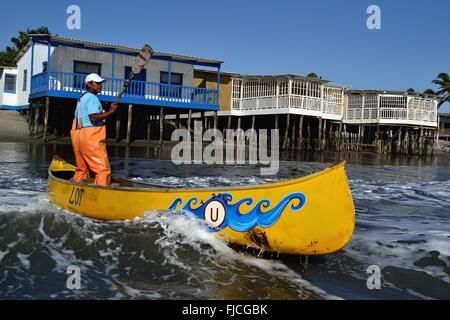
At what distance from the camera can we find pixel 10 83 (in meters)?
28.1

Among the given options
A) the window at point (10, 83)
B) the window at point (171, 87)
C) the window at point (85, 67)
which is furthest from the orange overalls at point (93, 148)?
the window at point (10, 83)

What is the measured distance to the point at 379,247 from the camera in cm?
560

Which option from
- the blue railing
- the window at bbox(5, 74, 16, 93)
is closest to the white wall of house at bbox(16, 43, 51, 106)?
the window at bbox(5, 74, 16, 93)

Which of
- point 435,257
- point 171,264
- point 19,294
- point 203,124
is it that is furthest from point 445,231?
point 203,124

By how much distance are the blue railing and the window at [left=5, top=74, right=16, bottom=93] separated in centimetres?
709

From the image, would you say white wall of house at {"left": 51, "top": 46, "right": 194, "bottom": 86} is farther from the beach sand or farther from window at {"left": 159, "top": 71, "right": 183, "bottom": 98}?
the beach sand

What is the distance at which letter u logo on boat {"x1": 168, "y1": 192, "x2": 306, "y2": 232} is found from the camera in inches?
173

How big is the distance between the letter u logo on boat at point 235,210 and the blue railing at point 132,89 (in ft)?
54.0

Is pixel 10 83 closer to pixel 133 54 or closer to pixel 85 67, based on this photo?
pixel 85 67

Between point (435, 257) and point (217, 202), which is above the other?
point (217, 202)

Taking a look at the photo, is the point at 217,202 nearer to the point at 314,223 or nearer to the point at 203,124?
the point at 314,223

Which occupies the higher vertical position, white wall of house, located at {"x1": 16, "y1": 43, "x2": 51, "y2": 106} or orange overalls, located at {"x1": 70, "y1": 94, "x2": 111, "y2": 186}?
white wall of house, located at {"x1": 16, "y1": 43, "x2": 51, "y2": 106}

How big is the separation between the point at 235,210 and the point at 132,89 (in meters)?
18.8

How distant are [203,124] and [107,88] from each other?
1122 cm
